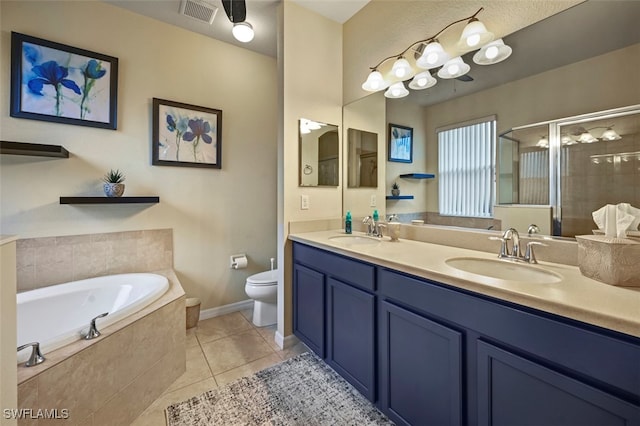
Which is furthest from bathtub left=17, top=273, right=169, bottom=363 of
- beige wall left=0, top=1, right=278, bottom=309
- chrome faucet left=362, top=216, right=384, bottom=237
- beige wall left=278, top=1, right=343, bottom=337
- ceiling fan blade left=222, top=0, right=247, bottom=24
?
ceiling fan blade left=222, top=0, right=247, bottom=24

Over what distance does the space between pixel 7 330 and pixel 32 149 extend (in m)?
1.50

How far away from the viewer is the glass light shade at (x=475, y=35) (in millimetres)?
1441

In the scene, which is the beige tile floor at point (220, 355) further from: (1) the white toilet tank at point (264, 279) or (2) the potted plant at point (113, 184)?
(2) the potted plant at point (113, 184)

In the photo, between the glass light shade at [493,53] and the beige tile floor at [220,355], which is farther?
the beige tile floor at [220,355]

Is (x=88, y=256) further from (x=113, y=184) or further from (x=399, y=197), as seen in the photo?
(x=399, y=197)

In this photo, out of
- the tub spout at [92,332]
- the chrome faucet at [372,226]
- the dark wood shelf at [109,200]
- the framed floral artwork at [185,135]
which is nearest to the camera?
the tub spout at [92,332]

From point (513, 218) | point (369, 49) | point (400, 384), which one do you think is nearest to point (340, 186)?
point (369, 49)

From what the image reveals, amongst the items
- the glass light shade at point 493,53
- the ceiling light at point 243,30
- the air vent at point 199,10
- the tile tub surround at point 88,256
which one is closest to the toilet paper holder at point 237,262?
the tile tub surround at point 88,256

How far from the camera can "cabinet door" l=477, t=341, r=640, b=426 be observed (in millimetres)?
709

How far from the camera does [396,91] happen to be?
1.99 meters

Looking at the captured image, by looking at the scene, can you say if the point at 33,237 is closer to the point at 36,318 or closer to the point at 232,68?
the point at 36,318

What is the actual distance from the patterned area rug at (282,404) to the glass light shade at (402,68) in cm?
213

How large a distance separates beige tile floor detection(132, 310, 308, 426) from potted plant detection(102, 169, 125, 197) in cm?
136

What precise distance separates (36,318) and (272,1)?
2.83 meters
